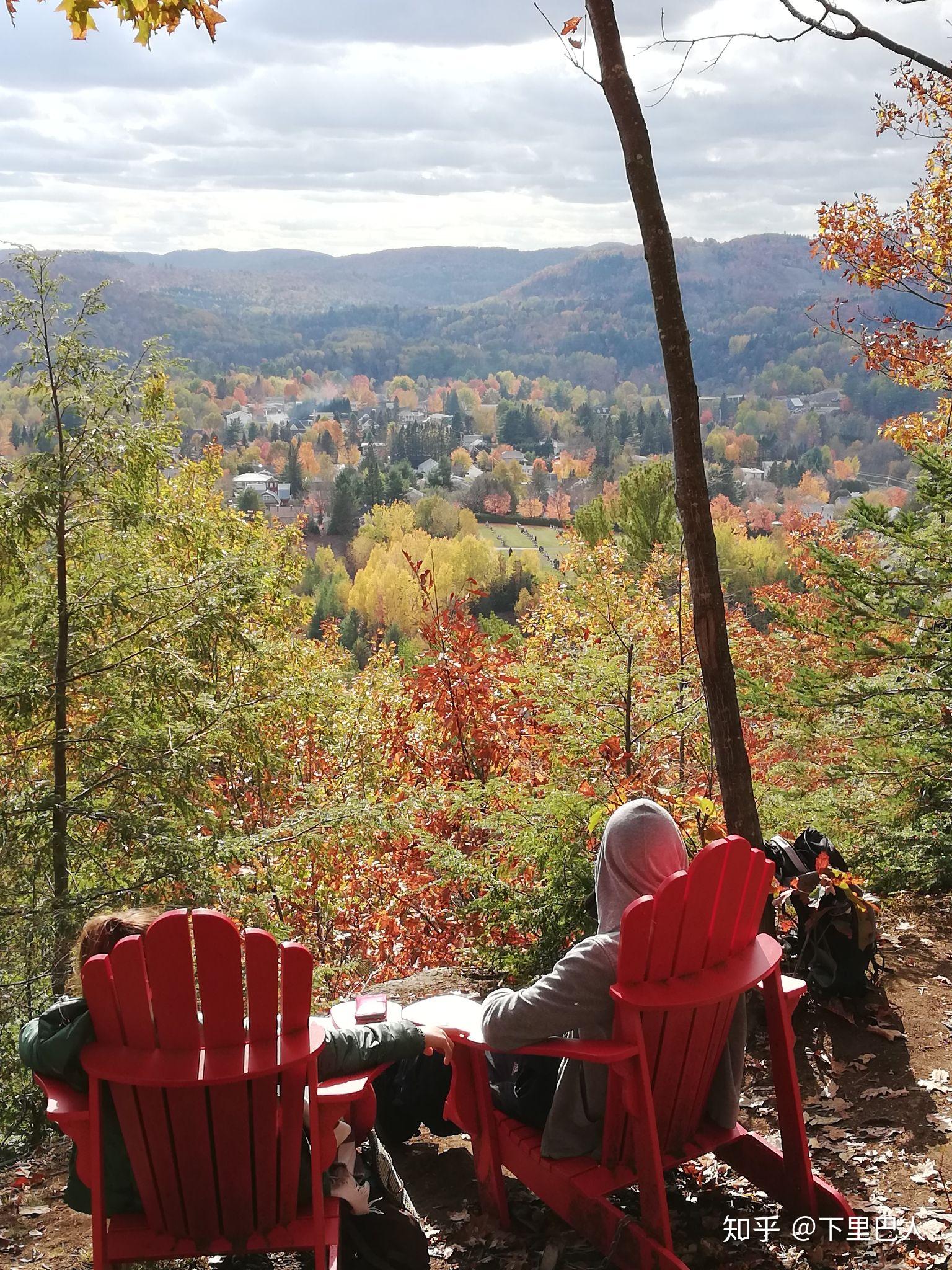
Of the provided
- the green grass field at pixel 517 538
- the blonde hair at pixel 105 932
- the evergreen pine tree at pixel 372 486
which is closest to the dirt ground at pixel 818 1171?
the blonde hair at pixel 105 932

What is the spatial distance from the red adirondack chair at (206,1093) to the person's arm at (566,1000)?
1.30 feet

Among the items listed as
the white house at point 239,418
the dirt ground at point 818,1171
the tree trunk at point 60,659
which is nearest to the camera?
the dirt ground at point 818,1171

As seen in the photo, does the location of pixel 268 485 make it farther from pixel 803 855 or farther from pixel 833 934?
pixel 833 934

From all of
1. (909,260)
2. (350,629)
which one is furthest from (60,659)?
(350,629)

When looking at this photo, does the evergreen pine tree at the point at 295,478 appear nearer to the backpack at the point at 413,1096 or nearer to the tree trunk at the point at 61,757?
the tree trunk at the point at 61,757

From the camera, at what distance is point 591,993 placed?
2.48 metres

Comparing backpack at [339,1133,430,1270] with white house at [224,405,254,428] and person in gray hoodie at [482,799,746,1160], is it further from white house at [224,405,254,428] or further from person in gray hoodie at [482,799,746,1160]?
white house at [224,405,254,428]

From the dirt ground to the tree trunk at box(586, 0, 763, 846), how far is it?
99cm

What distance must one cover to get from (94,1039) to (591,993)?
1140mm

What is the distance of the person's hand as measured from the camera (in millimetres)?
2719

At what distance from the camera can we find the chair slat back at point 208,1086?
2154 millimetres

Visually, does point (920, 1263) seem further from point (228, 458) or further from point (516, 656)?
point (228, 458)

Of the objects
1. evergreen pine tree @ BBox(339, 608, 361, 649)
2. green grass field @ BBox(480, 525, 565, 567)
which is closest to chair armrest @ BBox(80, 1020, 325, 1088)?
evergreen pine tree @ BBox(339, 608, 361, 649)

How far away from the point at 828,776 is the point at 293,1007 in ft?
18.4
